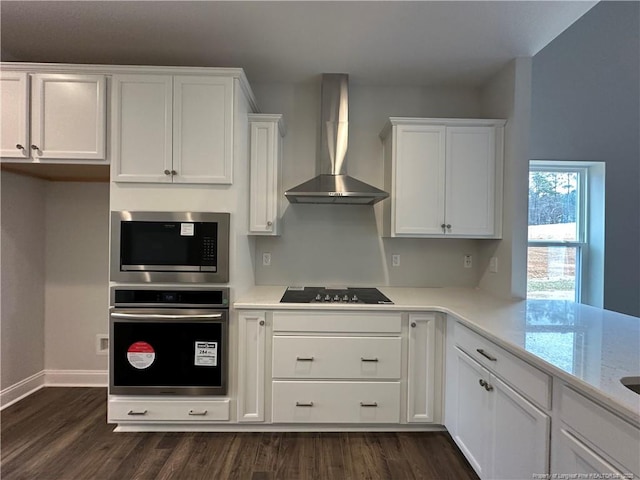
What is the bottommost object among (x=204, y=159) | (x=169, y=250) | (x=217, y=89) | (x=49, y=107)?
(x=169, y=250)

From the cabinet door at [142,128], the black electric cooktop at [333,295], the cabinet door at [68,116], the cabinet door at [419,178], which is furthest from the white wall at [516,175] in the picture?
the cabinet door at [68,116]

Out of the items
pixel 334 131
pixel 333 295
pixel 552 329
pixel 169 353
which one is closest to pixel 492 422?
pixel 552 329

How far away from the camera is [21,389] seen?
2660 mm

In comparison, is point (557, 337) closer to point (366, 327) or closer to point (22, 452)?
point (366, 327)

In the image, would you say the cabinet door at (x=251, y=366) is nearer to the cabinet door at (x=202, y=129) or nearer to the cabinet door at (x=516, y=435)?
the cabinet door at (x=202, y=129)

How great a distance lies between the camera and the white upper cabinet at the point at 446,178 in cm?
264

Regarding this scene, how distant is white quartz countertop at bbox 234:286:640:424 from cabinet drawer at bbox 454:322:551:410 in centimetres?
5

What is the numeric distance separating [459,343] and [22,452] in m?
2.67

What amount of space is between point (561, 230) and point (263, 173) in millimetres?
2991

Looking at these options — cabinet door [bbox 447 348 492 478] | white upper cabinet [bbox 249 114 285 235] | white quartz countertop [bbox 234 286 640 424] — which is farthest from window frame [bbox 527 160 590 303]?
white upper cabinet [bbox 249 114 285 235]

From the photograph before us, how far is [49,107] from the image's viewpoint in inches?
86.0

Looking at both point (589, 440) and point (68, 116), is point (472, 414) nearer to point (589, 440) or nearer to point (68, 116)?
point (589, 440)

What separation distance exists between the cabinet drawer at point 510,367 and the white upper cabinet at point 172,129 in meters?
1.74

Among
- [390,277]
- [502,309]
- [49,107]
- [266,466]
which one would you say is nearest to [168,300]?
[266,466]
